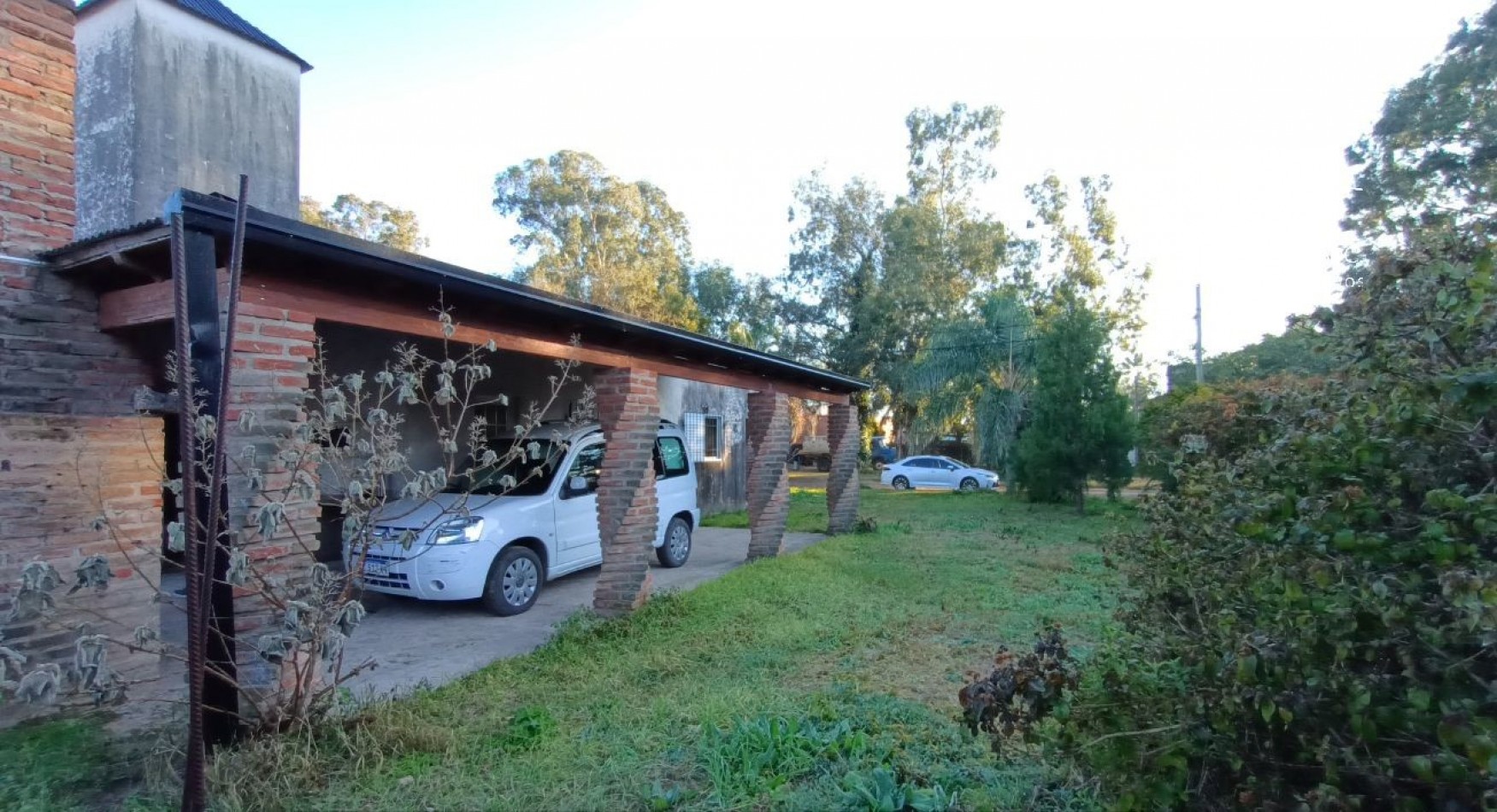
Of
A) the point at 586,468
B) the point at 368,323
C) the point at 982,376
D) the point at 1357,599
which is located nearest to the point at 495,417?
the point at 586,468

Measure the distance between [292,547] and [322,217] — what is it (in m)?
28.8

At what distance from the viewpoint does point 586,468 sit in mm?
7812

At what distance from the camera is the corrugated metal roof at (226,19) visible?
10328 millimetres

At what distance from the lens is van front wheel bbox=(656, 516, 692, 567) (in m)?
9.17

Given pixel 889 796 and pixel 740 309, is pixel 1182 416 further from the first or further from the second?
pixel 740 309

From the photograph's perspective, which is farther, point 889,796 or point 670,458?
point 670,458

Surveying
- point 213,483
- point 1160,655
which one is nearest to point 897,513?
point 1160,655

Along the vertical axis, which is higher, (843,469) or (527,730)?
(843,469)

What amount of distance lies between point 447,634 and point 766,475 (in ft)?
14.7

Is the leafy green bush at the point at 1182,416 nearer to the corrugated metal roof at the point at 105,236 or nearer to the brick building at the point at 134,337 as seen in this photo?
the brick building at the point at 134,337

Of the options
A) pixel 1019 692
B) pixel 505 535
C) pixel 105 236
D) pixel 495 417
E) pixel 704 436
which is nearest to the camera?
pixel 1019 692

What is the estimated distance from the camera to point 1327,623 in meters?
1.90

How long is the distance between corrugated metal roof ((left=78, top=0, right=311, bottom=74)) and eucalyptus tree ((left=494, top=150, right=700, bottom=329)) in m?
17.5

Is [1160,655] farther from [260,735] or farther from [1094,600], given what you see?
[1094,600]
